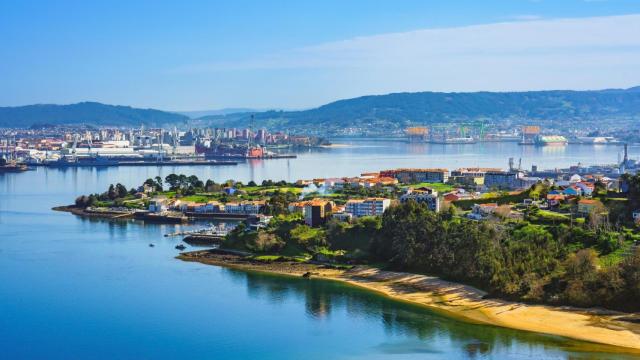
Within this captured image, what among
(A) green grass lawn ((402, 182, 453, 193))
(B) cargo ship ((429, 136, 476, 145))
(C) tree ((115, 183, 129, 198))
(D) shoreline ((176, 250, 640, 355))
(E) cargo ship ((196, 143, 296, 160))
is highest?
(B) cargo ship ((429, 136, 476, 145))

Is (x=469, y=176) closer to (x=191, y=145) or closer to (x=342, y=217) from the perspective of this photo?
(x=342, y=217)

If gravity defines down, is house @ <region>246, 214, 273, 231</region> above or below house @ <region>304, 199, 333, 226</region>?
below

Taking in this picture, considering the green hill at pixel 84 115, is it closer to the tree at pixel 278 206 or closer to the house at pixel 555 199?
the tree at pixel 278 206

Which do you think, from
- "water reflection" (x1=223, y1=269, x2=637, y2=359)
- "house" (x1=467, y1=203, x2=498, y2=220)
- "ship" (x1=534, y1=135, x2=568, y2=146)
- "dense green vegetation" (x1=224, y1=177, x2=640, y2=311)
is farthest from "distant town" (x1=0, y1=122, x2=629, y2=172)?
"water reflection" (x1=223, y1=269, x2=637, y2=359)

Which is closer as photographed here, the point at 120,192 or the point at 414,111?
the point at 120,192

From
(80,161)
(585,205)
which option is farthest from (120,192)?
(80,161)

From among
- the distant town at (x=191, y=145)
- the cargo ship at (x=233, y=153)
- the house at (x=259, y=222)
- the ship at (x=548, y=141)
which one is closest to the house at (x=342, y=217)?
the house at (x=259, y=222)

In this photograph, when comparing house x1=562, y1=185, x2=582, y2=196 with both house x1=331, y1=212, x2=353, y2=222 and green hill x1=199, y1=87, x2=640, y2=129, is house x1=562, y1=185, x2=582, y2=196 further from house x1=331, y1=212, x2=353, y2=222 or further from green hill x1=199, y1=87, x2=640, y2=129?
green hill x1=199, y1=87, x2=640, y2=129
